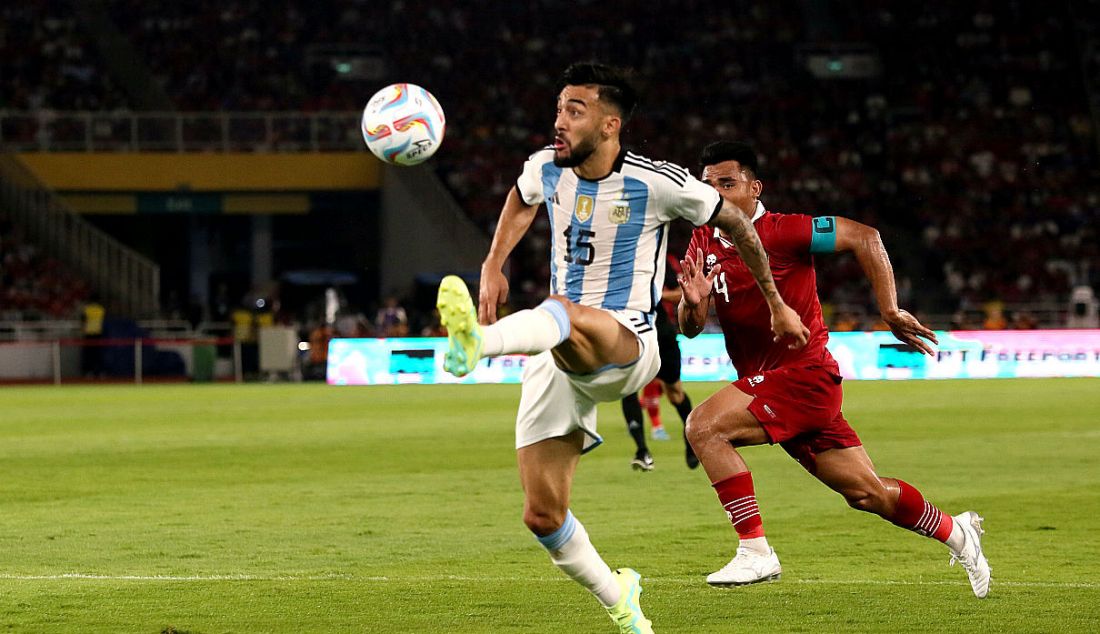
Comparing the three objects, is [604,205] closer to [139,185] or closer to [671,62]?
[139,185]

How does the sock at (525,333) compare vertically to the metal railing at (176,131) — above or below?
below

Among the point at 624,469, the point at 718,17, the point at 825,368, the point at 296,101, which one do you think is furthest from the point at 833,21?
the point at 825,368

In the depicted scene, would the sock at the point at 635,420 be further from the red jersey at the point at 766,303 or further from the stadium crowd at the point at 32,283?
the stadium crowd at the point at 32,283

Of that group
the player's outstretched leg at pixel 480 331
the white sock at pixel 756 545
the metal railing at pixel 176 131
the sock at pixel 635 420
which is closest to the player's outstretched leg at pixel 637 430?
the sock at pixel 635 420

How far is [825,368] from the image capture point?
6.95m

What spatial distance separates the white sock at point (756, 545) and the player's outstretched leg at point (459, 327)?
6.21ft

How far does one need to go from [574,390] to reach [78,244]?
29.0m

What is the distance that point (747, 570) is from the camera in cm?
625

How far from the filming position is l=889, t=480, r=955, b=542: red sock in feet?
22.4

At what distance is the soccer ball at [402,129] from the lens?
27.3ft

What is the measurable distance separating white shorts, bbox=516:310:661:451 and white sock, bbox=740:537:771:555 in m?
0.98

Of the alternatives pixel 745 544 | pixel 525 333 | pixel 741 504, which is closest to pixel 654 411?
pixel 741 504

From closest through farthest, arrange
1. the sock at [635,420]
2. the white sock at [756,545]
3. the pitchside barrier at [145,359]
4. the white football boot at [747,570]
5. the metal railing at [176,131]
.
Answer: the white football boot at [747,570]
the white sock at [756,545]
the sock at [635,420]
the pitchside barrier at [145,359]
the metal railing at [176,131]

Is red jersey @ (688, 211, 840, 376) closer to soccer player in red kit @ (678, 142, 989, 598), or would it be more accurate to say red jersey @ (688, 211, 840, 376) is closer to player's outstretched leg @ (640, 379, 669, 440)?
soccer player in red kit @ (678, 142, 989, 598)
